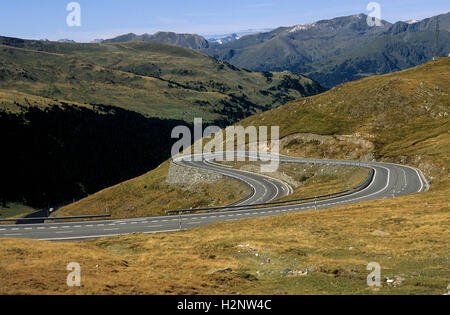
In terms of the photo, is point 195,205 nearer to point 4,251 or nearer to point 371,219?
point 371,219

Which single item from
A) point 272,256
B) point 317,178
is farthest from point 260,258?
point 317,178

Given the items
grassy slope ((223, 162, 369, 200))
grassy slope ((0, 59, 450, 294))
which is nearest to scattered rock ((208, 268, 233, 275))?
grassy slope ((0, 59, 450, 294))

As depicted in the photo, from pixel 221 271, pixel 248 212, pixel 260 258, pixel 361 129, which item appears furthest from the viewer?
pixel 361 129

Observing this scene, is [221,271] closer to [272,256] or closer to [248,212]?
[272,256]

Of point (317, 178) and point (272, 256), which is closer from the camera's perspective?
point (272, 256)

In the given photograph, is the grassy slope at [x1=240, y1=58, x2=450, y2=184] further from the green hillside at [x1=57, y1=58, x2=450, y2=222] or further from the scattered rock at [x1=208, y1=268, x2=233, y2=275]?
the scattered rock at [x1=208, y1=268, x2=233, y2=275]

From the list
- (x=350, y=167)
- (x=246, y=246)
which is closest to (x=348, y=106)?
(x=350, y=167)

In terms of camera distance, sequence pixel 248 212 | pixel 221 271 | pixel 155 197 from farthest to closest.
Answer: pixel 155 197
pixel 248 212
pixel 221 271

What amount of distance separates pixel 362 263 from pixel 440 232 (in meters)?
11.3

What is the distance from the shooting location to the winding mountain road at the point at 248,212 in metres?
45.4

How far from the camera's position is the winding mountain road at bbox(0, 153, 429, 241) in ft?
149

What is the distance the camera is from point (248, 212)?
186 feet

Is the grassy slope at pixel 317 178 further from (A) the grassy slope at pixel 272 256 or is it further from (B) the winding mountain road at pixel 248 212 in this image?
(A) the grassy slope at pixel 272 256

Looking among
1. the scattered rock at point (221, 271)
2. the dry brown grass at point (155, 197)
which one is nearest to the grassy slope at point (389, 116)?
the dry brown grass at point (155, 197)
